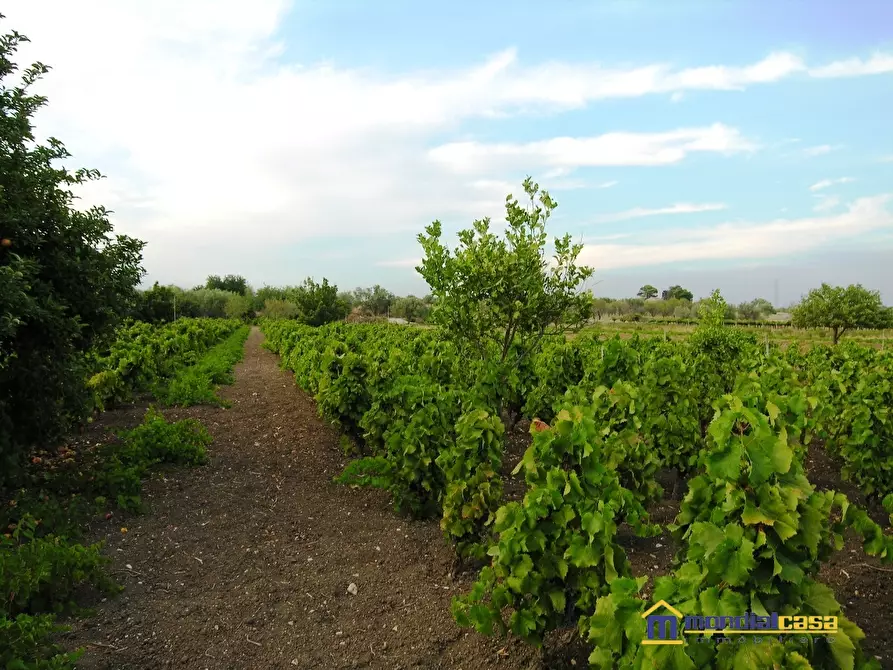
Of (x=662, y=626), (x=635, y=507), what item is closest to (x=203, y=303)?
(x=635, y=507)

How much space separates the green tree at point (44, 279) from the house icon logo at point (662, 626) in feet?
18.6

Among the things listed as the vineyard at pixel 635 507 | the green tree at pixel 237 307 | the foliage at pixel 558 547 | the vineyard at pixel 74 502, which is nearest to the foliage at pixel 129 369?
the vineyard at pixel 74 502

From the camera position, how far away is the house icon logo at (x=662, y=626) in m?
2.45

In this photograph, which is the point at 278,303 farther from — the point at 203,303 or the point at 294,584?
the point at 294,584

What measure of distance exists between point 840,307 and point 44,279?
33.8 meters

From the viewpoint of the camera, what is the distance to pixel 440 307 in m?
8.16

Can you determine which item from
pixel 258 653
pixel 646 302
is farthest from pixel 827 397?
pixel 646 302

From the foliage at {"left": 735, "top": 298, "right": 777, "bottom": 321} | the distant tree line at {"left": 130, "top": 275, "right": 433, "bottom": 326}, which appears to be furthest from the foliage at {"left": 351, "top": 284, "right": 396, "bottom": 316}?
the foliage at {"left": 735, "top": 298, "right": 777, "bottom": 321}

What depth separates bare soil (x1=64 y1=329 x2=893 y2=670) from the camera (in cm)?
371

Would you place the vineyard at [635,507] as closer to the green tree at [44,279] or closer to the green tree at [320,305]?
the green tree at [44,279]

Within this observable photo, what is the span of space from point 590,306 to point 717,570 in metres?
6.07

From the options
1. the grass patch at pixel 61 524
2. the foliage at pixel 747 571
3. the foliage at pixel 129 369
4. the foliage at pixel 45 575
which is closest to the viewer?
the foliage at pixel 747 571

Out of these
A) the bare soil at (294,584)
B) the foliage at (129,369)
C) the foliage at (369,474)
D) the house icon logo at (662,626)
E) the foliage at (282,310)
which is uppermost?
the foliage at (282,310)

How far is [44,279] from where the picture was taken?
6.04m
